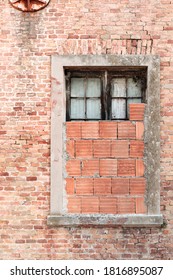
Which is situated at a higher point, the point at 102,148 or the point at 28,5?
the point at 28,5

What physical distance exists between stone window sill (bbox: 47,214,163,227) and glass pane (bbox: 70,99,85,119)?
4.88 ft

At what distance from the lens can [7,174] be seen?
6.17 m

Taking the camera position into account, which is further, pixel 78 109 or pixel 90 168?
pixel 78 109

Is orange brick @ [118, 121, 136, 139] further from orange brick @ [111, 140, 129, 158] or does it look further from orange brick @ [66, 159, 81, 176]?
orange brick @ [66, 159, 81, 176]

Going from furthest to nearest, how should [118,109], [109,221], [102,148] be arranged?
1. [118,109]
2. [102,148]
3. [109,221]

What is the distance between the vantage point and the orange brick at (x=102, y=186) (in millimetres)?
6137

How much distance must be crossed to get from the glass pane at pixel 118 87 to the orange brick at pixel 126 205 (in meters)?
1.54

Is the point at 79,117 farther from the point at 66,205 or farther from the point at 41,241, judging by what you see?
the point at 41,241

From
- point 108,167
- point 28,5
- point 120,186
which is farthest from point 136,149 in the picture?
point 28,5

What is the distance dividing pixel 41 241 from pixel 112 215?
1.09 m

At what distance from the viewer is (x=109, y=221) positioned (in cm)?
606

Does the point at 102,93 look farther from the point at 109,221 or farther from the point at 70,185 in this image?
the point at 109,221

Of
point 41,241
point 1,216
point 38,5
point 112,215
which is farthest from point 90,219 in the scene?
point 38,5

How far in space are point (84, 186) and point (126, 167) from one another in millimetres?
666
